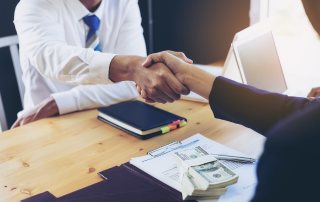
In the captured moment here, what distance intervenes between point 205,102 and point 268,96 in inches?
22.8

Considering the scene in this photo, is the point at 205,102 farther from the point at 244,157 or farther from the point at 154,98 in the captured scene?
the point at 244,157

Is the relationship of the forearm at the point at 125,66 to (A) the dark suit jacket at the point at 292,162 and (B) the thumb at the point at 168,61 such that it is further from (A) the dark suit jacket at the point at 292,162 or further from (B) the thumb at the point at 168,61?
(A) the dark suit jacket at the point at 292,162

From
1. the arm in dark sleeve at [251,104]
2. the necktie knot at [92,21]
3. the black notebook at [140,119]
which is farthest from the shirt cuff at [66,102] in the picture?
the arm in dark sleeve at [251,104]

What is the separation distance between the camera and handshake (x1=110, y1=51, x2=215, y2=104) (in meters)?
1.11

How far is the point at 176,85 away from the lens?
1.13 metres

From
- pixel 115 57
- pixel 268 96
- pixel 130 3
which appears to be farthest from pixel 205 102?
pixel 130 3

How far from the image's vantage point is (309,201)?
427 millimetres

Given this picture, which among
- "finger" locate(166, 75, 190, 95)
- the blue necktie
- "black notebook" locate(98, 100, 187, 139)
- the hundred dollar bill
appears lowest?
"black notebook" locate(98, 100, 187, 139)

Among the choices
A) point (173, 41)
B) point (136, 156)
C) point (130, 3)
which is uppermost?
point (130, 3)

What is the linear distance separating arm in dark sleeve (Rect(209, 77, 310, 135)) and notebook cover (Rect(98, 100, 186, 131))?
0.27 metres

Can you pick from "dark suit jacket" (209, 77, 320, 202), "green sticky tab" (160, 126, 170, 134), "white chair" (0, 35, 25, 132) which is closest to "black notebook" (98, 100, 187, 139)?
"green sticky tab" (160, 126, 170, 134)

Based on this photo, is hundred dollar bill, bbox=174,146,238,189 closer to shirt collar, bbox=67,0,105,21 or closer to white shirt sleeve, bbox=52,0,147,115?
white shirt sleeve, bbox=52,0,147,115

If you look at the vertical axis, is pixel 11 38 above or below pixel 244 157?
above

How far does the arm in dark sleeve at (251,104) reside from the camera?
0.79 meters
